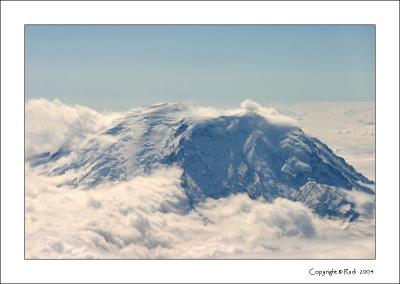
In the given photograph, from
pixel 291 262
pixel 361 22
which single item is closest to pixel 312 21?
pixel 361 22

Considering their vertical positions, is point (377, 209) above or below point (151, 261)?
above

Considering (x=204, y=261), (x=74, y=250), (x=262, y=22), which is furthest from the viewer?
(x=74, y=250)

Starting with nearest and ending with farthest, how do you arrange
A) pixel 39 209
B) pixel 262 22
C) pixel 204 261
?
pixel 204 261, pixel 262 22, pixel 39 209

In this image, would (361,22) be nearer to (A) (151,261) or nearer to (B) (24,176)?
(A) (151,261)

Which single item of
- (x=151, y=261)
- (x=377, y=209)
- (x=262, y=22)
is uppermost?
(x=262, y=22)

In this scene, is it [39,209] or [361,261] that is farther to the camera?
[39,209]

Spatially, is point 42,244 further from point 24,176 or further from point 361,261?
point 361,261

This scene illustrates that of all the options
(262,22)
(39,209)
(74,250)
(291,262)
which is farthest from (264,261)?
(39,209)

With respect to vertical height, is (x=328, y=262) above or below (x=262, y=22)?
below

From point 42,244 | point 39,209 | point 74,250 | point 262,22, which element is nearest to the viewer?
point 262,22
